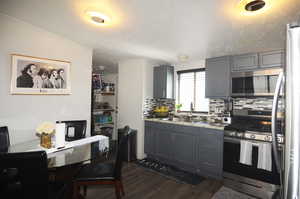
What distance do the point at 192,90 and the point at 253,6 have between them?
2.36 m

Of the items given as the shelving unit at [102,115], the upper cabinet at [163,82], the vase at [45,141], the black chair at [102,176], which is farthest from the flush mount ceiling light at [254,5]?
the shelving unit at [102,115]

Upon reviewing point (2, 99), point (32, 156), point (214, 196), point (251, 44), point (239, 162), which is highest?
point (251, 44)

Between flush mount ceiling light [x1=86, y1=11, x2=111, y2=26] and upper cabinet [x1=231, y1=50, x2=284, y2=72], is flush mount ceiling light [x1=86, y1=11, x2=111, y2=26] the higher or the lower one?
the higher one

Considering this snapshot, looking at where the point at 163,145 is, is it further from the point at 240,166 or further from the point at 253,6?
the point at 253,6

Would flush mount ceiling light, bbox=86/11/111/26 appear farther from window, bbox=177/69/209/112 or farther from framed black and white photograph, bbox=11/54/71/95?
window, bbox=177/69/209/112

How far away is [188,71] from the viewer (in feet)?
12.1

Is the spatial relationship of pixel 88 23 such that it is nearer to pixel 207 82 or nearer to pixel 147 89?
pixel 147 89

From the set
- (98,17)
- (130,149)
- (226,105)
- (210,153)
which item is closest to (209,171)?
(210,153)

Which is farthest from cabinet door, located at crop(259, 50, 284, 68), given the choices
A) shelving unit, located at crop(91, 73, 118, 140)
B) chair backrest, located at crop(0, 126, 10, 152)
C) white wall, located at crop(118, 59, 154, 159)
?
chair backrest, located at crop(0, 126, 10, 152)

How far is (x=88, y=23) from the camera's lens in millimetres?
1993

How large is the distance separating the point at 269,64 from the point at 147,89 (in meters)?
2.30

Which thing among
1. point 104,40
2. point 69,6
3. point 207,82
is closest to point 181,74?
point 207,82

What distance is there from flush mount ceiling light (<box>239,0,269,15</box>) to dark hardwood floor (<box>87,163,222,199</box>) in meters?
2.30

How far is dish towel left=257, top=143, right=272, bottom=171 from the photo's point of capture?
6.58 feet
